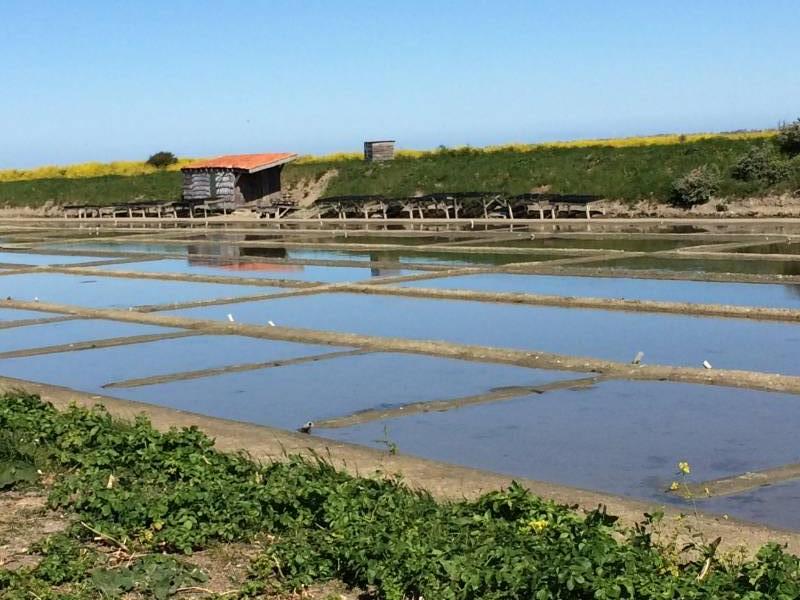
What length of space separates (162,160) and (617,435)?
67.1 m

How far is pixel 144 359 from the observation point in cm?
1232

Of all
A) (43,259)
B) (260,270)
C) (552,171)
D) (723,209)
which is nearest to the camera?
(260,270)

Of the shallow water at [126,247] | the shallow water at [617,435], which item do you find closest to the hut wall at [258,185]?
the shallow water at [126,247]

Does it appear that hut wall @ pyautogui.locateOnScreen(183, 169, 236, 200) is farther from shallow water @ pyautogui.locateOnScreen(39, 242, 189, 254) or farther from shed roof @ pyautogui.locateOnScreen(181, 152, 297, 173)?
shallow water @ pyautogui.locateOnScreen(39, 242, 189, 254)

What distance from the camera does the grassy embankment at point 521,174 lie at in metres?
38.1

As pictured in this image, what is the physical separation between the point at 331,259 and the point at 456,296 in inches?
308

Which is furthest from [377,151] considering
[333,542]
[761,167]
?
[333,542]

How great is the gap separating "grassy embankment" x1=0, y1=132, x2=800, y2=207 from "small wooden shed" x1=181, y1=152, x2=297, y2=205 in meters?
2.29

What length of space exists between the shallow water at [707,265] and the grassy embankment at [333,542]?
13.0 m

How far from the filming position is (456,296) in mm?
16453

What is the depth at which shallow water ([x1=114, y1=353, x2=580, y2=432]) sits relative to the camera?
9.45m

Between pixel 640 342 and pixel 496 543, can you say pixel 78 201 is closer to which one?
pixel 640 342

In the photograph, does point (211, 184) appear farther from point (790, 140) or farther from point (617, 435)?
point (617, 435)

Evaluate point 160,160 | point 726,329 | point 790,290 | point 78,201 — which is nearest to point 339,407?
point 726,329
